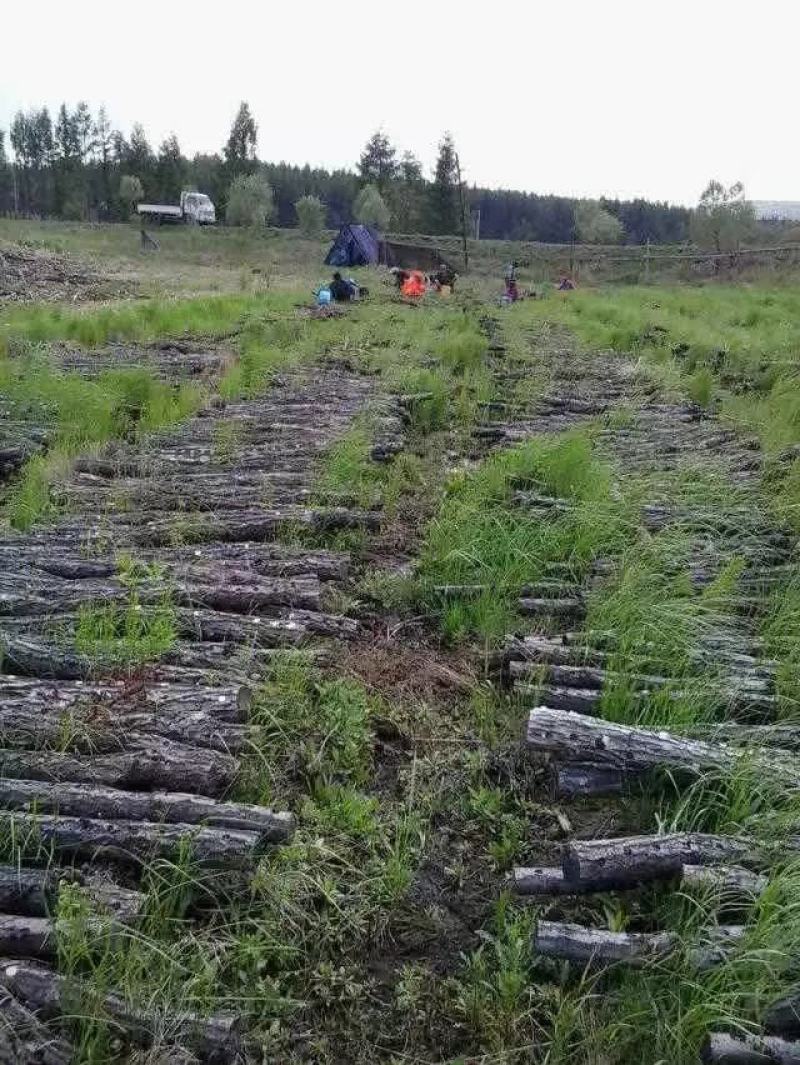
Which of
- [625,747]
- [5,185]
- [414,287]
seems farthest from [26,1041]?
[5,185]

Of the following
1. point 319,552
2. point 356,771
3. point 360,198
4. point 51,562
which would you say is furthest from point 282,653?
point 360,198

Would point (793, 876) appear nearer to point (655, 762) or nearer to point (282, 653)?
point (655, 762)

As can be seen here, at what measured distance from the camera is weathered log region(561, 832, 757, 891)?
2.62 meters

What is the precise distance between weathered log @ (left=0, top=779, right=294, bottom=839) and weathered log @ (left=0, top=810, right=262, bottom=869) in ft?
0.24

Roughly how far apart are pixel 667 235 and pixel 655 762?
8437 cm

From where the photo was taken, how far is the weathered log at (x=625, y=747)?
9.93ft

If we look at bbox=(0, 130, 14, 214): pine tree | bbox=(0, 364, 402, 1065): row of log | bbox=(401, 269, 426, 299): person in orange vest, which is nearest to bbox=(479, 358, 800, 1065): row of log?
bbox=(0, 364, 402, 1065): row of log

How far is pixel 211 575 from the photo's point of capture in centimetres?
449

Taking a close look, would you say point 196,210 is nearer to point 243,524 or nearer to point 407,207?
point 407,207

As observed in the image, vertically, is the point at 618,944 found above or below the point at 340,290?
below

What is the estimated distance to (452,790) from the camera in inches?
129

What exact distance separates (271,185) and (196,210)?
24.1 m

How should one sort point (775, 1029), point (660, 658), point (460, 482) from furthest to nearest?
1. point (460, 482)
2. point (660, 658)
3. point (775, 1029)

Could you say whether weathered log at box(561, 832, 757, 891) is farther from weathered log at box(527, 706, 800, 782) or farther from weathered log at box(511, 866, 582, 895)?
weathered log at box(527, 706, 800, 782)
